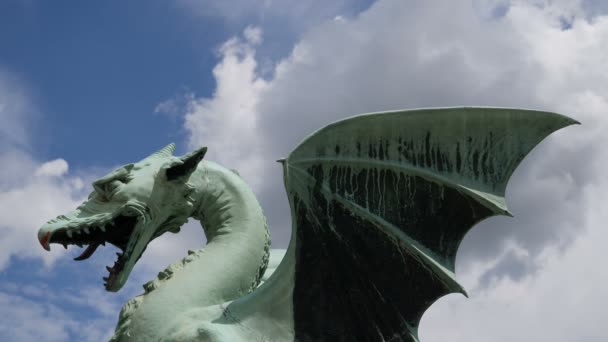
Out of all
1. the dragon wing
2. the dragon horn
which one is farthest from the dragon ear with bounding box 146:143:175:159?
the dragon wing

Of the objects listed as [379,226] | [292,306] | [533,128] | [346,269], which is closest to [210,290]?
[292,306]

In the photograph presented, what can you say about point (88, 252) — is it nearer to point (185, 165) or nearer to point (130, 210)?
point (130, 210)

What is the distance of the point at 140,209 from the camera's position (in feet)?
15.9

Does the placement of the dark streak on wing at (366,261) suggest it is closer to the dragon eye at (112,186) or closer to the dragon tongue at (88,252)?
the dragon eye at (112,186)

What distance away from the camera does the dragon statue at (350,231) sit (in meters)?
4.33

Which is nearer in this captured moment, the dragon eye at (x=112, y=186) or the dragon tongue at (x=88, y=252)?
the dragon eye at (x=112, y=186)

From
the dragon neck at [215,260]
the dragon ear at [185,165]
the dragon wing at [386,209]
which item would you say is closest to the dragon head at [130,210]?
the dragon ear at [185,165]

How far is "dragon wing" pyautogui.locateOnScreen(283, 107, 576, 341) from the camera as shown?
4.34m

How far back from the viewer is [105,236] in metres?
4.96

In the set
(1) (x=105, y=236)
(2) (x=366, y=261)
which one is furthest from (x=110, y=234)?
(2) (x=366, y=261)

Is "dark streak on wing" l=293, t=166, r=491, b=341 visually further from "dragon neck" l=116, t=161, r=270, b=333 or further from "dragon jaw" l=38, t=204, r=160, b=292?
"dragon jaw" l=38, t=204, r=160, b=292

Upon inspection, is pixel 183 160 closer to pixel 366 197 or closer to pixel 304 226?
pixel 304 226

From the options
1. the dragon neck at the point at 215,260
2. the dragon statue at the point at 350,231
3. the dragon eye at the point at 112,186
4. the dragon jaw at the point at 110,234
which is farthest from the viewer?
the dragon eye at the point at 112,186

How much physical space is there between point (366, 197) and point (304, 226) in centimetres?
45
